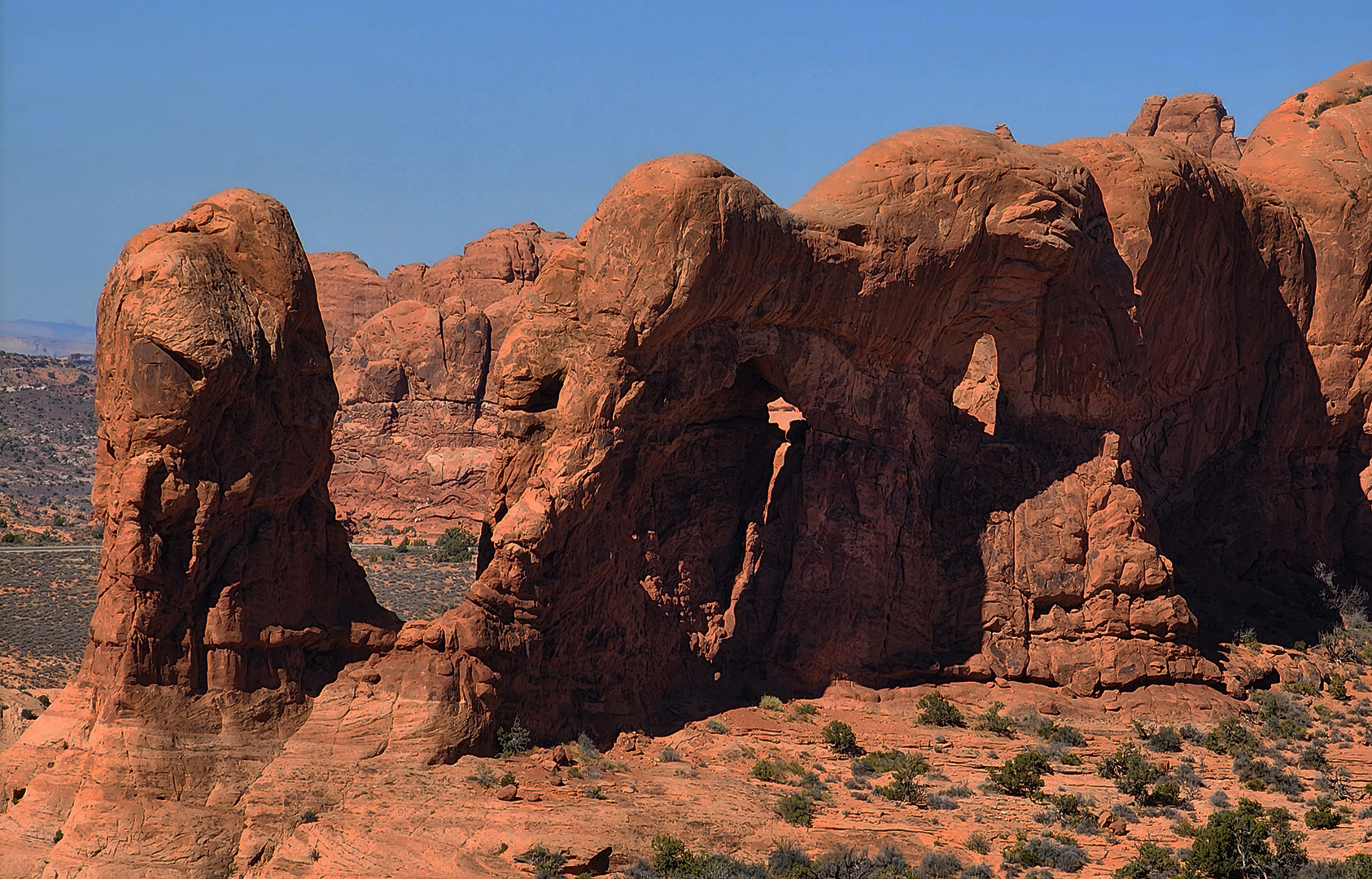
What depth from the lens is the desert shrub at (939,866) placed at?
20891 mm

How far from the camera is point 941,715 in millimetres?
27672

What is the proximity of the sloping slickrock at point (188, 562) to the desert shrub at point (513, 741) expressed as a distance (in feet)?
10.6

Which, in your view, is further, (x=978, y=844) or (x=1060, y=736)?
(x=1060, y=736)

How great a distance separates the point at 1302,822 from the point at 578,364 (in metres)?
13.8

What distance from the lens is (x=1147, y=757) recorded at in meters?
26.4

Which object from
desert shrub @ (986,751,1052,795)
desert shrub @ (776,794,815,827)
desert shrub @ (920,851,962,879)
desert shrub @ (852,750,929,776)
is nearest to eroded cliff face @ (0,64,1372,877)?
desert shrub @ (852,750,929,776)

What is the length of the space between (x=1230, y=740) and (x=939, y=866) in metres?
8.89

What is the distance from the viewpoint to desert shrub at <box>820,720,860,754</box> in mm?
26203

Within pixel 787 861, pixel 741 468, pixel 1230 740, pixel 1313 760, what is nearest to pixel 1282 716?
pixel 1230 740

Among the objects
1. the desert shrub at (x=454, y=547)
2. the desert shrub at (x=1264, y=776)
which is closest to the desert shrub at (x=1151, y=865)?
the desert shrub at (x=1264, y=776)

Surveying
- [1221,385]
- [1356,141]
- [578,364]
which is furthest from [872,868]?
[1356,141]

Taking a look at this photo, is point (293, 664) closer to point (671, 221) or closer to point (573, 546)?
point (573, 546)

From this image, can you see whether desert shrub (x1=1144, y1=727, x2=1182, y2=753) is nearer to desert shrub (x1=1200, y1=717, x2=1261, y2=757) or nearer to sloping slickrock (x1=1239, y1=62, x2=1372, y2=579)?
desert shrub (x1=1200, y1=717, x2=1261, y2=757)

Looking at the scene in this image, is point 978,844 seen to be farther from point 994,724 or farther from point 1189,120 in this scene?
point 1189,120
